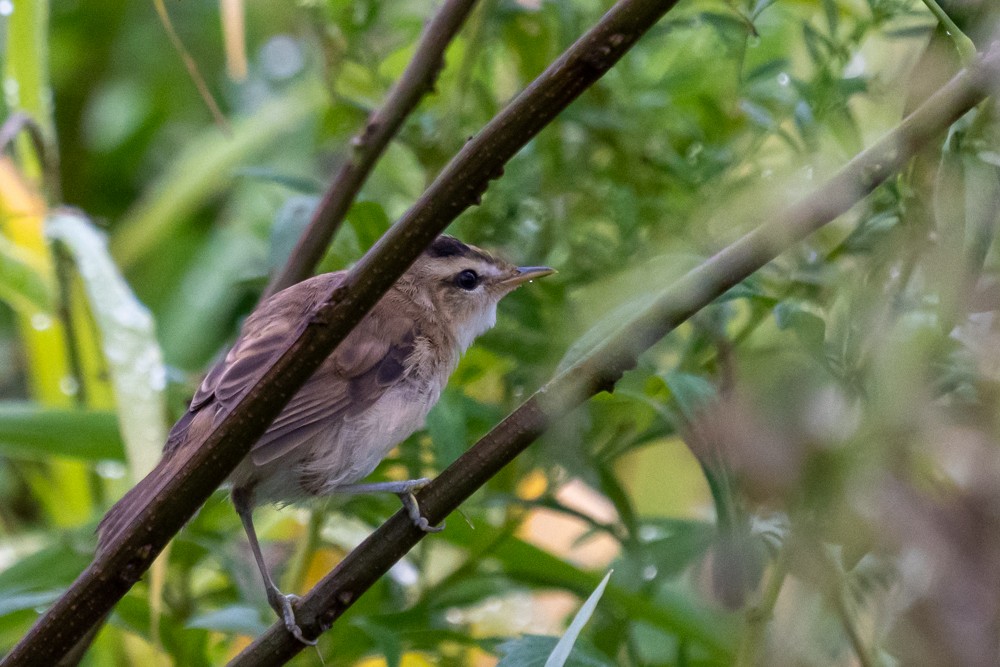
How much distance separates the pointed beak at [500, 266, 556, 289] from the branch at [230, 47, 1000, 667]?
0.62 metres

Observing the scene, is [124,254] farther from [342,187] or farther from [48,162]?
[342,187]

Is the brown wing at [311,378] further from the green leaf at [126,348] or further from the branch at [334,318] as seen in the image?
the branch at [334,318]

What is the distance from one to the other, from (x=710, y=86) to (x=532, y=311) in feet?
1.94

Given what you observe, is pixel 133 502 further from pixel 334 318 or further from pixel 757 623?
pixel 757 623

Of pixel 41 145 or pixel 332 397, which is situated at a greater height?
pixel 41 145

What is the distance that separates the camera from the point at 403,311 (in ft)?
6.89

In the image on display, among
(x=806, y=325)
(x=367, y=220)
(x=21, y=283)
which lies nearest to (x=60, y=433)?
(x=21, y=283)

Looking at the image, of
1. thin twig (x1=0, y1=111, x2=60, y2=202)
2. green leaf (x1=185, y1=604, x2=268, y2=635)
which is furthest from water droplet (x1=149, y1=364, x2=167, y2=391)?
thin twig (x1=0, y1=111, x2=60, y2=202)

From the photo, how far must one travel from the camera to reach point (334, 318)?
106 centimetres

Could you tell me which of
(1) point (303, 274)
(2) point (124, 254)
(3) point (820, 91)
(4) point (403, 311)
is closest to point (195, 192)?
(2) point (124, 254)

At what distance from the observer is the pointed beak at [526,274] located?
1803 mm

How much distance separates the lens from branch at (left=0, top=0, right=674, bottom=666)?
0.99 metres

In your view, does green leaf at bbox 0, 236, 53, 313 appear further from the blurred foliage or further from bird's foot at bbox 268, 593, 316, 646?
bird's foot at bbox 268, 593, 316, 646

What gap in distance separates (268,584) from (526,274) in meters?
0.63
